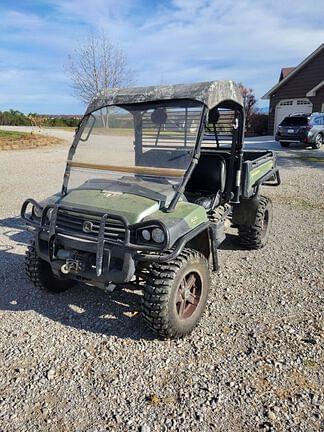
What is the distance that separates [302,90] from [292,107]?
4.14 feet

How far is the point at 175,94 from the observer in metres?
3.48

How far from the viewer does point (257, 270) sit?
15.1 feet

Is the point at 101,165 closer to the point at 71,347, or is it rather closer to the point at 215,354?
the point at 71,347

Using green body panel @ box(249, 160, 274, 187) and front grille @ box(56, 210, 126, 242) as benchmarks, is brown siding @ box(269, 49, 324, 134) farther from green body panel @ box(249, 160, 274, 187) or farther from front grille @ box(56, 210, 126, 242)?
front grille @ box(56, 210, 126, 242)

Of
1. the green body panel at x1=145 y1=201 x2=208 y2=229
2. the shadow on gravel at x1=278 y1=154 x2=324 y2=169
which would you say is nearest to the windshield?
the shadow on gravel at x1=278 y1=154 x2=324 y2=169

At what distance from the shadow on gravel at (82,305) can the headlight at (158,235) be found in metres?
0.92

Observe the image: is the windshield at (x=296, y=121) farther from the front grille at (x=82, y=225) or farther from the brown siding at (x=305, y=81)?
the front grille at (x=82, y=225)

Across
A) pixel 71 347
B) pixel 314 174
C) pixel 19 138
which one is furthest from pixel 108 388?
pixel 19 138

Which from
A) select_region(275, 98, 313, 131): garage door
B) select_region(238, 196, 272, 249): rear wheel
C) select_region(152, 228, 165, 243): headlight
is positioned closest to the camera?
select_region(152, 228, 165, 243): headlight

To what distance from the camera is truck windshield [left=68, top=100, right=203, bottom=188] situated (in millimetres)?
3502

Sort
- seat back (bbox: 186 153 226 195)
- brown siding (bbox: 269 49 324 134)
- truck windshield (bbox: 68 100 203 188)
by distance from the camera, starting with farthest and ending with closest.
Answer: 1. brown siding (bbox: 269 49 324 134)
2. seat back (bbox: 186 153 226 195)
3. truck windshield (bbox: 68 100 203 188)

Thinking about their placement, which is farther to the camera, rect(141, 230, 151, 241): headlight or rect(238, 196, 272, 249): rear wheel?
rect(238, 196, 272, 249): rear wheel

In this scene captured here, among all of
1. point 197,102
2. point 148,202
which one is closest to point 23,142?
point 197,102

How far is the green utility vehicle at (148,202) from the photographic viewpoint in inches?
118
